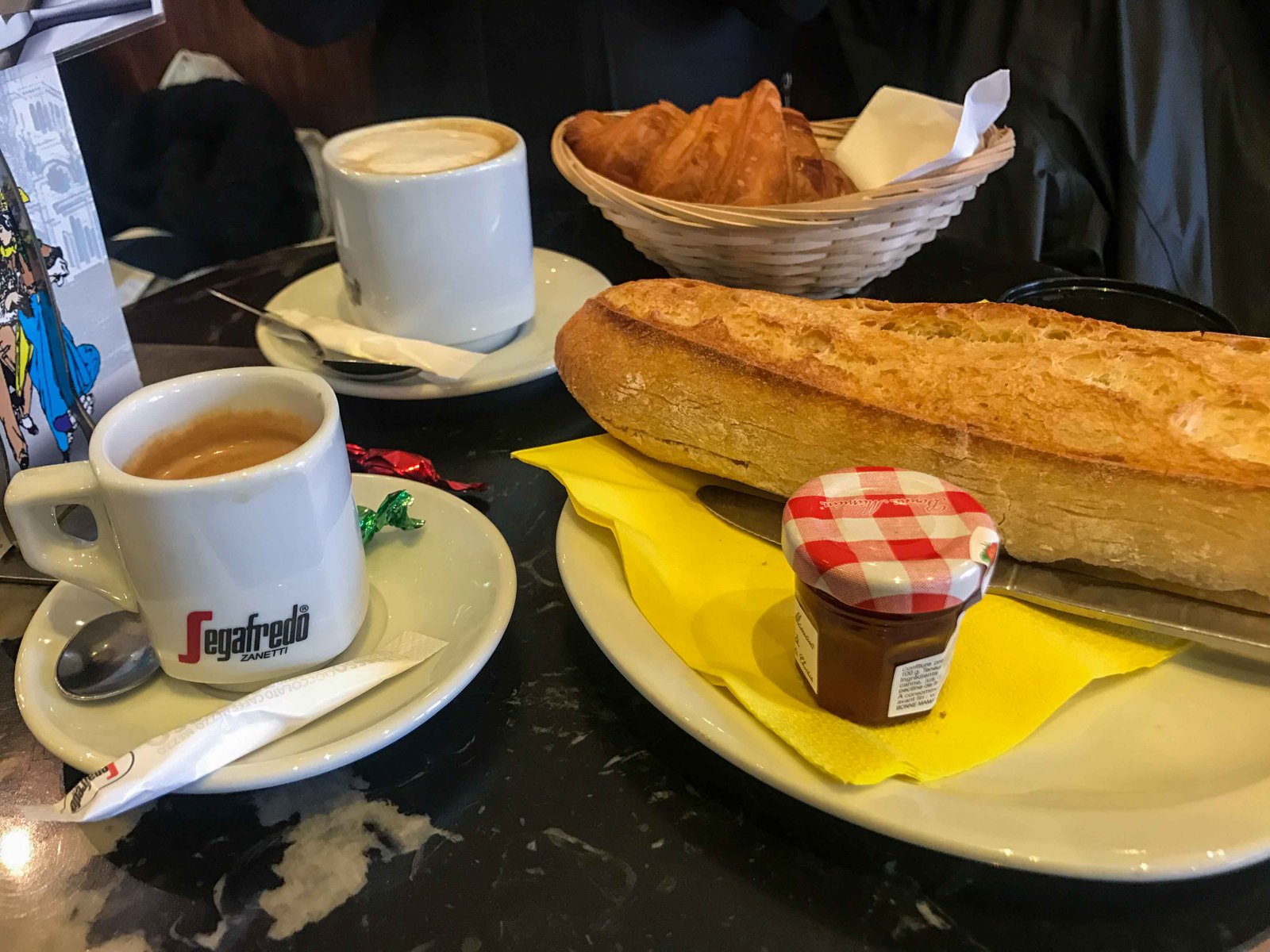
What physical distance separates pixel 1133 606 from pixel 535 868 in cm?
47

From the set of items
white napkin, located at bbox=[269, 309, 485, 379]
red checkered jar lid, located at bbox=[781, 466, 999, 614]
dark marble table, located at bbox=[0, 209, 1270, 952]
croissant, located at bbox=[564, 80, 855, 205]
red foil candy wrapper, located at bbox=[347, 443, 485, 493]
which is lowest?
dark marble table, located at bbox=[0, 209, 1270, 952]

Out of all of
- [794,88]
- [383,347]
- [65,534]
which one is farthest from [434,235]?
[794,88]

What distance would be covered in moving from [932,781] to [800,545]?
0.52 feet

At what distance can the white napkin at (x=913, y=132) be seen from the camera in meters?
1.07

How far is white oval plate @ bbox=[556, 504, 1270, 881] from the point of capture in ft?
1.60

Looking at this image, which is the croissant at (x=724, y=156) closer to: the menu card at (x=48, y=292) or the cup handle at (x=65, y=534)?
the menu card at (x=48, y=292)

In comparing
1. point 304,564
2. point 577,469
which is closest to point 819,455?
point 577,469

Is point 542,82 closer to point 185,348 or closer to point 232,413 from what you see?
point 185,348

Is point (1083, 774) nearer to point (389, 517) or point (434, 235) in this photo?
point (389, 517)

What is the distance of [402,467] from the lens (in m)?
0.89

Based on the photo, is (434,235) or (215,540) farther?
(434,235)

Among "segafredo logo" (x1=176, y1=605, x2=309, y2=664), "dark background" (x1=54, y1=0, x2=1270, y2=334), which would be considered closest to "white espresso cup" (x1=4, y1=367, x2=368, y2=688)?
"segafredo logo" (x1=176, y1=605, x2=309, y2=664)

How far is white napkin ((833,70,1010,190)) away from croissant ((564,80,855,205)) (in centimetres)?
4

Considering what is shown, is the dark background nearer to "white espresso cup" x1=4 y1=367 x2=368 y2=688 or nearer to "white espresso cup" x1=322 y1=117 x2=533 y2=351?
"white espresso cup" x1=322 y1=117 x2=533 y2=351
